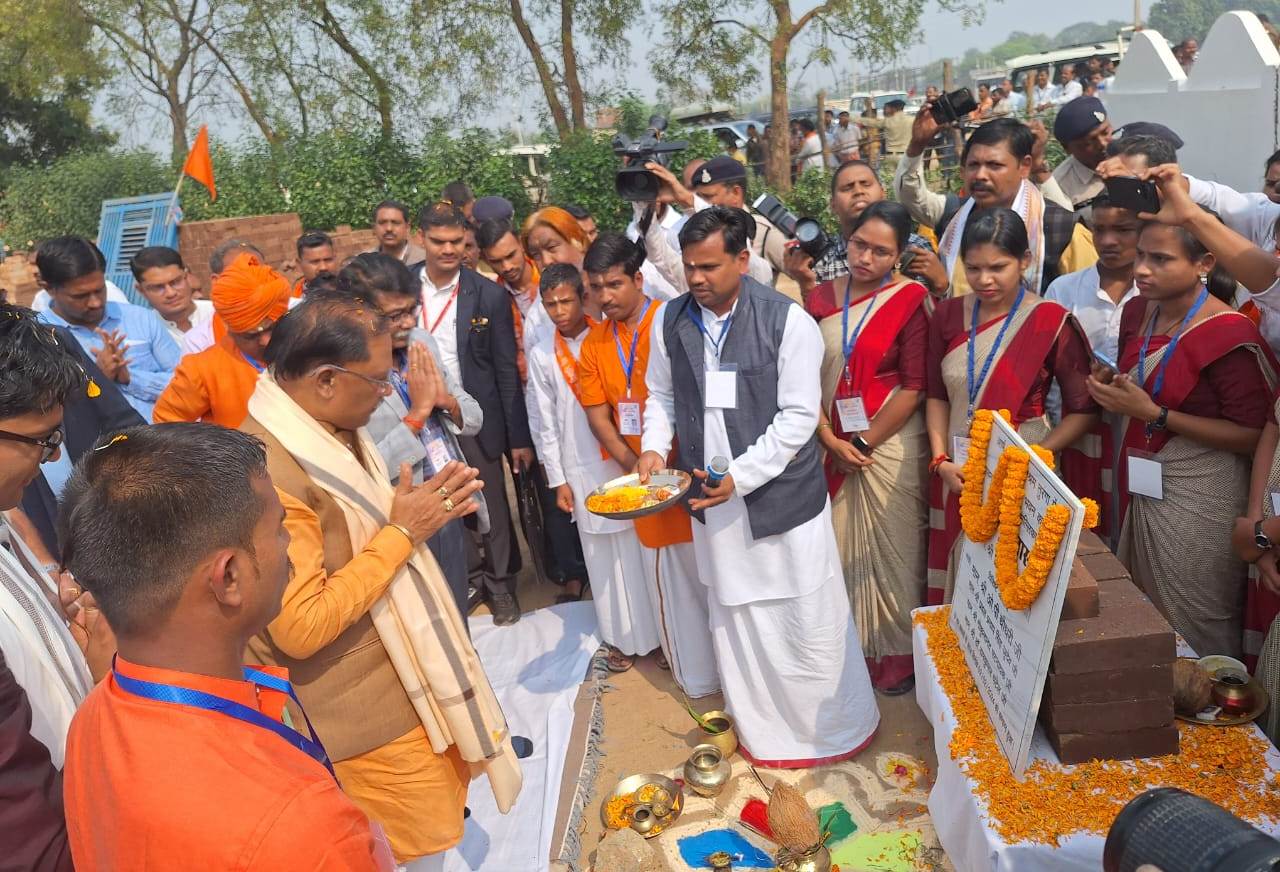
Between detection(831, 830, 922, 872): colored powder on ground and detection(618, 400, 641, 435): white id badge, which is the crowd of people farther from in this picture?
detection(831, 830, 922, 872): colored powder on ground

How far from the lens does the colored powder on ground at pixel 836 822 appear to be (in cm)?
308

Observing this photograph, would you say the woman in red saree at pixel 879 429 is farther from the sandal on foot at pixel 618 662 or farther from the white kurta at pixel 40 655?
the white kurta at pixel 40 655

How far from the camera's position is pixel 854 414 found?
369 cm

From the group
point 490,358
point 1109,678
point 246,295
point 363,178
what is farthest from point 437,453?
point 363,178

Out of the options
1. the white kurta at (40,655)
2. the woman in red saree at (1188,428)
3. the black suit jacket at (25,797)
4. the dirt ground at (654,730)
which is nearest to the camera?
the black suit jacket at (25,797)

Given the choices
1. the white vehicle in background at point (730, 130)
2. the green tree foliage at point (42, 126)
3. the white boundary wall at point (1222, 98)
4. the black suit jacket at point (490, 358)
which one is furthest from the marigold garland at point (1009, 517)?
the green tree foliage at point (42, 126)

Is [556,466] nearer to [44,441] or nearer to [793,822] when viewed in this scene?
[793,822]

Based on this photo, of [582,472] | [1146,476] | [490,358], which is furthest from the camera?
[490,358]

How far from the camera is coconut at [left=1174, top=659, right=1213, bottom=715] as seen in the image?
91.9 inches

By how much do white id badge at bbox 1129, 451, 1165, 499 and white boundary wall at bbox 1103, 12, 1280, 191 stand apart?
6956 mm

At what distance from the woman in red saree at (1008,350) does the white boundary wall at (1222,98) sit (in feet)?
22.2

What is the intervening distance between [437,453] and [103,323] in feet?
7.12

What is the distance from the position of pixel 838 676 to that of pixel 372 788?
181 cm

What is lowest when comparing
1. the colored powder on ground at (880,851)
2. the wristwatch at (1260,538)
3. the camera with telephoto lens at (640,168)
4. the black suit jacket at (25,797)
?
the colored powder on ground at (880,851)
